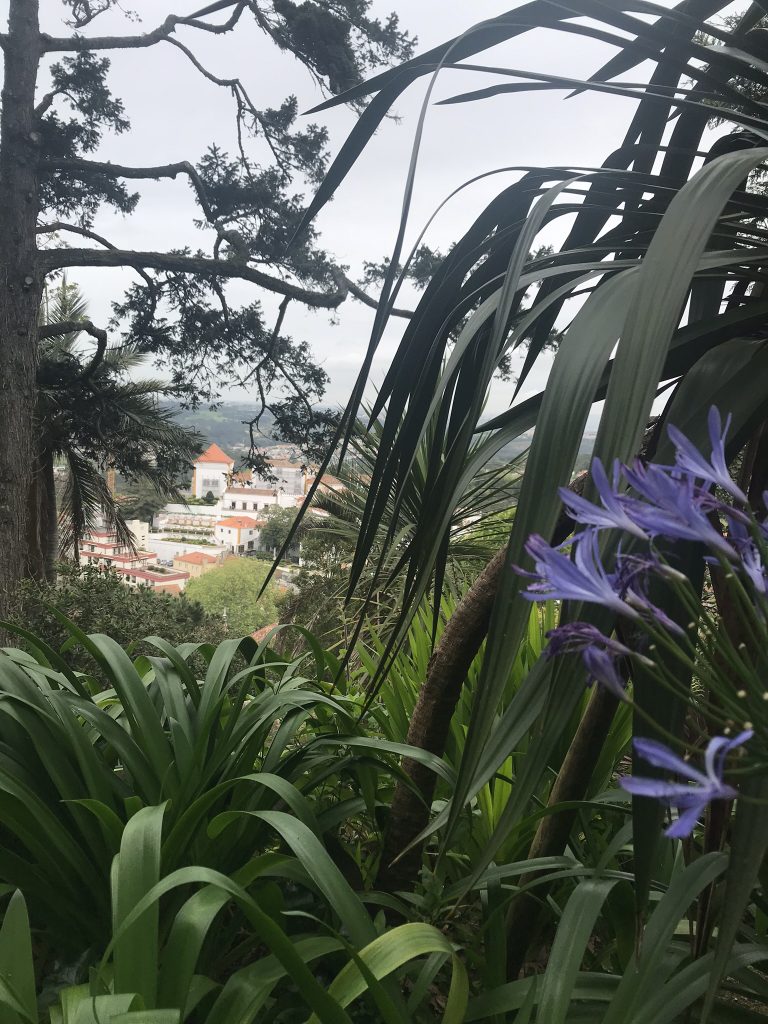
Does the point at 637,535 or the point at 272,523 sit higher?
the point at 637,535

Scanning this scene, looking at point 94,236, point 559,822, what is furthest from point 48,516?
point 559,822

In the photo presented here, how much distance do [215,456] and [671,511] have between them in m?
7.05

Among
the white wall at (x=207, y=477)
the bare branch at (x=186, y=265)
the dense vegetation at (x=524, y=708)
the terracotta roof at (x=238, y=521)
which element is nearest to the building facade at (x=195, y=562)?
the terracotta roof at (x=238, y=521)

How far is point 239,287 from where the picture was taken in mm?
5613

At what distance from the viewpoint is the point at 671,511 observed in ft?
0.72

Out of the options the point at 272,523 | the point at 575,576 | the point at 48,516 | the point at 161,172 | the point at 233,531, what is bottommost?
the point at 233,531

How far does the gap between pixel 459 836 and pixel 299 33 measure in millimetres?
5340

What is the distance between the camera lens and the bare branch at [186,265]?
207 inches

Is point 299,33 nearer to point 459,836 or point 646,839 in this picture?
point 459,836

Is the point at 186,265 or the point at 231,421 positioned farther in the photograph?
the point at 231,421

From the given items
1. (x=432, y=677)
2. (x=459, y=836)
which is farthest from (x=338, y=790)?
(x=432, y=677)

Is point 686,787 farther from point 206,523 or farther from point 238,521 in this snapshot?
point 238,521

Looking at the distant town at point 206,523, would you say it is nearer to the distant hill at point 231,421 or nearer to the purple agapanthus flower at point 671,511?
the distant hill at point 231,421

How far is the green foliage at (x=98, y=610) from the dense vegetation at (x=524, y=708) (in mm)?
2321
